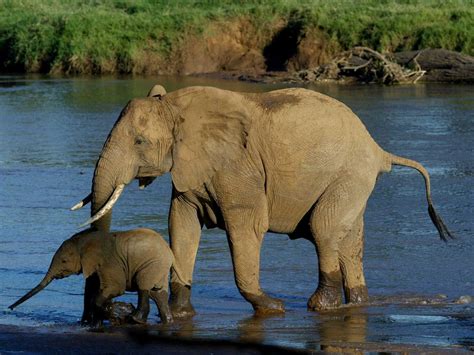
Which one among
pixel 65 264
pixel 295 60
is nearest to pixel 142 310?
pixel 65 264

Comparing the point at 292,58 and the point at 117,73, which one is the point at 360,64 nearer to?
the point at 292,58

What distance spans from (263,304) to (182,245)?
2.44ft

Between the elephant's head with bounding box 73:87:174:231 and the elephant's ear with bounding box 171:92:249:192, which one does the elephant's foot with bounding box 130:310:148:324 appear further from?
the elephant's ear with bounding box 171:92:249:192

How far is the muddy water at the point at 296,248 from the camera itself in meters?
8.84

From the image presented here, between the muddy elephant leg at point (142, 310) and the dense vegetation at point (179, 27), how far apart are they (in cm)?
2567

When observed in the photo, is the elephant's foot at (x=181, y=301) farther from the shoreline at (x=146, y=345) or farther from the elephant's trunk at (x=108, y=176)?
the shoreline at (x=146, y=345)

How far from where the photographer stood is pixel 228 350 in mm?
7715

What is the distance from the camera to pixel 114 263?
881 centimetres

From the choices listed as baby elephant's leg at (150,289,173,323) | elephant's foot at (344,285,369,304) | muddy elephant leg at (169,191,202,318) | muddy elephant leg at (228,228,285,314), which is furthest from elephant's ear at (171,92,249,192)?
elephant's foot at (344,285,369,304)

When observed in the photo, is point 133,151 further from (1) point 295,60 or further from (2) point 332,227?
(1) point 295,60

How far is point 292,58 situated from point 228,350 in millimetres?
27958

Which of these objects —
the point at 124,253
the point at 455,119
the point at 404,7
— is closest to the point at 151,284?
the point at 124,253

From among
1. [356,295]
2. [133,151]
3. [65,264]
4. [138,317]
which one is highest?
[133,151]

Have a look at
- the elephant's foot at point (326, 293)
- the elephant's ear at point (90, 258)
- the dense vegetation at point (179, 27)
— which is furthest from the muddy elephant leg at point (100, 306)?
the dense vegetation at point (179, 27)
